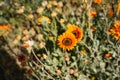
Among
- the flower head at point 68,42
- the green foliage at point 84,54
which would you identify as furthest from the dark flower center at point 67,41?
the green foliage at point 84,54

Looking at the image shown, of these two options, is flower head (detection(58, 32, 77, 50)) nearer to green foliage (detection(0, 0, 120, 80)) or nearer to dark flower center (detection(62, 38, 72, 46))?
dark flower center (detection(62, 38, 72, 46))

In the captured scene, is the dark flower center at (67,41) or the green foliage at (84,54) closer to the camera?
the dark flower center at (67,41)

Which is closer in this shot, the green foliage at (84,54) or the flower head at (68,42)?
the flower head at (68,42)

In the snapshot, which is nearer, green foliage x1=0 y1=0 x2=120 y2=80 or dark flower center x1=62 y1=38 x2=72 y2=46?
dark flower center x1=62 y1=38 x2=72 y2=46

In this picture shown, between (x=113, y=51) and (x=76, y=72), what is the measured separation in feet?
1.05

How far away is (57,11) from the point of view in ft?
9.62

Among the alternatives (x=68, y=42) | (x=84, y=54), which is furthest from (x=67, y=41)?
(x=84, y=54)

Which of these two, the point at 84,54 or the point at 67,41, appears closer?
the point at 67,41

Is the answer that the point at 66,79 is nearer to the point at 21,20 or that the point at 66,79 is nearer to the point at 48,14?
the point at 48,14

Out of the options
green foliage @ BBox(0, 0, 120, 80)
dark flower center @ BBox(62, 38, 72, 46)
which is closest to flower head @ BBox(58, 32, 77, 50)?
dark flower center @ BBox(62, 38, 72, 46)

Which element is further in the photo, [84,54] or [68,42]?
[84,54]

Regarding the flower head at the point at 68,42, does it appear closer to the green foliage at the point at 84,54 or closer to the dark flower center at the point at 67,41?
the dark flower center at the point at 67,41

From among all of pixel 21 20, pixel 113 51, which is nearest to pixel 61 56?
pixel 113 51

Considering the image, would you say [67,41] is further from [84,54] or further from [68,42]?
[84,54]
